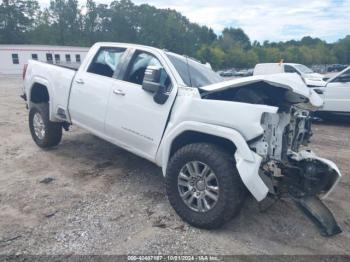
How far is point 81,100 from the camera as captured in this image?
5.21 m

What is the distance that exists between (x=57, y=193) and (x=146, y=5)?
93.8 m

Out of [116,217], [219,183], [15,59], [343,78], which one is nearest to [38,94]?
[116,217]

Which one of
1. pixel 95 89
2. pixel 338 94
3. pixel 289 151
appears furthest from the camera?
pixel 338 94

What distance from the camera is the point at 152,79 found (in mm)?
3934

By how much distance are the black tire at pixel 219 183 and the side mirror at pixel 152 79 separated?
0.82 metres

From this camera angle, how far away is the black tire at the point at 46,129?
598 cm

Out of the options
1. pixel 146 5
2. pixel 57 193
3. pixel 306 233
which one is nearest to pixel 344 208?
pixel 306 233

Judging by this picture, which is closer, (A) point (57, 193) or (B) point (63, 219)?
(B) point (63, 219)

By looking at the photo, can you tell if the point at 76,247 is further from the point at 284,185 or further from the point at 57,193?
the point at 284,185

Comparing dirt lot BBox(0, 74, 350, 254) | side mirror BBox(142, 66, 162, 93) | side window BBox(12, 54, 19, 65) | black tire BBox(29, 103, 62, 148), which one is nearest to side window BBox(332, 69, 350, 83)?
dirt lot BBox(0, 74, 350, 254)

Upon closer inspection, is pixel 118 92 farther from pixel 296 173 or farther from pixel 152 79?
pixel 296 173

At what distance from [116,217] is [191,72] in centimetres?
211

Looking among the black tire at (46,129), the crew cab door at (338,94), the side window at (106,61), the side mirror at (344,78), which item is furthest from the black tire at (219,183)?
the side mirror at (344,78)

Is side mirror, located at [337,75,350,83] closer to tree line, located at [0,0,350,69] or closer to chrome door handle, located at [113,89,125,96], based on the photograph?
chrome door handle, located at [113,89,125,96]
